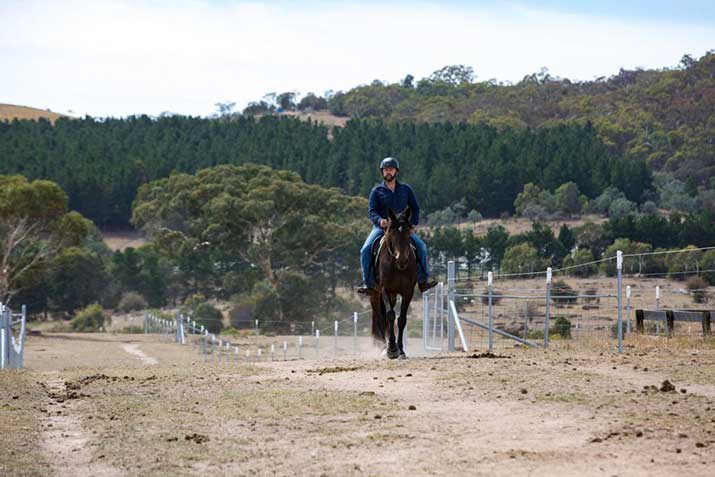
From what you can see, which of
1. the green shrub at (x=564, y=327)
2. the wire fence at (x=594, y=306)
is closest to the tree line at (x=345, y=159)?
the wire fence at (x=594, y=306)

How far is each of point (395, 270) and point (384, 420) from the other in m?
6.52

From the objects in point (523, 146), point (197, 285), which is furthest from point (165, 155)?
point (197, 285)

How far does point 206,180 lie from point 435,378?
68.6 metres

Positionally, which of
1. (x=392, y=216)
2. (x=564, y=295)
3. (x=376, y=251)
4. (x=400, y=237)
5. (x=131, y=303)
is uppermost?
(x=392, y=216)

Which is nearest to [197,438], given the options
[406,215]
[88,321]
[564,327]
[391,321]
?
[406,215]

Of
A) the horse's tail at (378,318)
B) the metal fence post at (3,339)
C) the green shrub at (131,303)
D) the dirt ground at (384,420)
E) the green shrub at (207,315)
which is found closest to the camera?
the dirt ground at (384,420)

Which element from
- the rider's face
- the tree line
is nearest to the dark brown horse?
the rider's face

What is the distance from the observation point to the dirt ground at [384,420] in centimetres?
807

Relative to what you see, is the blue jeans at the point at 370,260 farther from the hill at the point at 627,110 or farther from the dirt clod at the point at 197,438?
the hill at the point at 627,110

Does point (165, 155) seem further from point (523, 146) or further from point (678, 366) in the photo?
point (678, 366)

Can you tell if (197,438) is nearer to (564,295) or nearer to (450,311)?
(450,311)

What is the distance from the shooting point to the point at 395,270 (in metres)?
16.3

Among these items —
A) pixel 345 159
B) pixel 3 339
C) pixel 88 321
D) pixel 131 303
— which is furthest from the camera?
pixel 345 159

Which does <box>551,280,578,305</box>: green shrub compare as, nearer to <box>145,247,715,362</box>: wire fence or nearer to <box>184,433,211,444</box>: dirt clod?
<box>145,247,715,362</box>: wire fence
